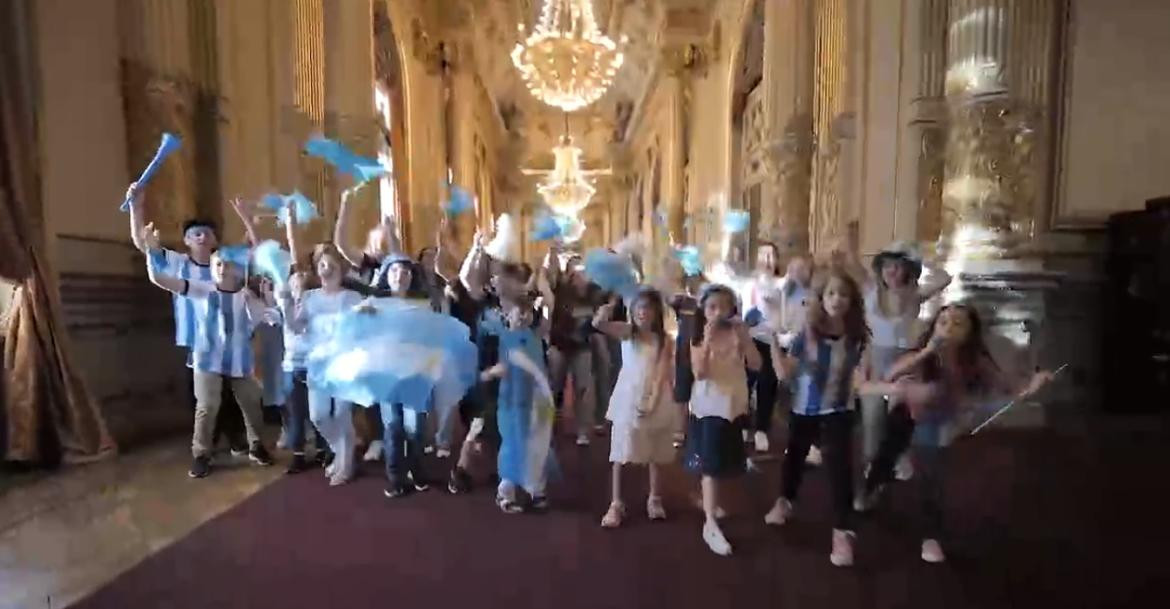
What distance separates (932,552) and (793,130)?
7655mm

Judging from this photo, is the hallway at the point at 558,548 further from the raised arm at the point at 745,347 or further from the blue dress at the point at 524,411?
the raised arm at the point at 745,347

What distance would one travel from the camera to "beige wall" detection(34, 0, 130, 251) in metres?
5.51

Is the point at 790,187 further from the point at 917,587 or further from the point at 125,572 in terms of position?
the point at 125,572

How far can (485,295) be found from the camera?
198 inches

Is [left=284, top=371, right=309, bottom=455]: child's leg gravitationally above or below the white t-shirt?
below

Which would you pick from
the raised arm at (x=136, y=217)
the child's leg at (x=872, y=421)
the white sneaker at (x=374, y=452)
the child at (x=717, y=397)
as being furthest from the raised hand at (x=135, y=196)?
the child's leg at (x=872, y=421)

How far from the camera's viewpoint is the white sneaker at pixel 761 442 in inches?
232

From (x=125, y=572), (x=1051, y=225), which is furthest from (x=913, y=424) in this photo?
(x=1051, y=225)

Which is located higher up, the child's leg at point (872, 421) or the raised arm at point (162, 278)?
the raised arm at point (162, 278)

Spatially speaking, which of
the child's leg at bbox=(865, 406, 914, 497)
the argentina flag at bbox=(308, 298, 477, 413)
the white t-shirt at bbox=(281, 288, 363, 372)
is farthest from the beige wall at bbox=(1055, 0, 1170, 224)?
the white t-shirt at bbox=(281, 288, 363, 372)

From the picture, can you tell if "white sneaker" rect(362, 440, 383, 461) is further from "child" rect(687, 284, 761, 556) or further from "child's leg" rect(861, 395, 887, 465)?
"child's leg" rect(861, 395, 887, 465)

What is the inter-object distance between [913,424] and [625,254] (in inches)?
82.8

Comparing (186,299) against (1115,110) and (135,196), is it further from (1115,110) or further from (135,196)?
(1115,110)

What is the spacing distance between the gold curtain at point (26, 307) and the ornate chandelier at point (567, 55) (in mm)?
7931
